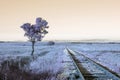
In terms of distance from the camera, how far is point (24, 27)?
45469mm

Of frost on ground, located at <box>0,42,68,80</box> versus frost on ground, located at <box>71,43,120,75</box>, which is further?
frost on ground, located at <box>71,43,120,75</box>

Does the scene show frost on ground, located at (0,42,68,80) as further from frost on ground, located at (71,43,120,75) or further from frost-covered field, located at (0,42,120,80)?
frost on ground, located at (71,43,120,75)

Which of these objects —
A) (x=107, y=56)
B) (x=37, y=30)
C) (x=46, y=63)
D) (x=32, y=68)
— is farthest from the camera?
(x=37, y=30)

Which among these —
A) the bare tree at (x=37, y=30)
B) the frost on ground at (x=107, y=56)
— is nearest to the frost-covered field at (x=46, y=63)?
the frost on ground at (x=107, y=56)

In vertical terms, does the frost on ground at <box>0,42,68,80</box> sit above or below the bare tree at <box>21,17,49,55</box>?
below

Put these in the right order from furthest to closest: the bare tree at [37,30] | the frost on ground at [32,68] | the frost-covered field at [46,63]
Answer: the bare tree at [37,30], the frost-covered field at [46,63], the frost on ground at [32,68]

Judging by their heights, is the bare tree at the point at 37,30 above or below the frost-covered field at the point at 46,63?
above

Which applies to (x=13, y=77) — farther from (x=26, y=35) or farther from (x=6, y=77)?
(x=26, y=35)

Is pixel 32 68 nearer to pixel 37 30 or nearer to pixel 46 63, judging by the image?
pixel 46 63

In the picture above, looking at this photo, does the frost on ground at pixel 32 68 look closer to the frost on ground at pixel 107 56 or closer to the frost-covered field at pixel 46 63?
the frost-covered field at pixel 46 63

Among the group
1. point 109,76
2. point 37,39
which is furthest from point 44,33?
point 109,76

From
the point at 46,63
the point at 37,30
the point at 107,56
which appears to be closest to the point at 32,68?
the point at 46,63

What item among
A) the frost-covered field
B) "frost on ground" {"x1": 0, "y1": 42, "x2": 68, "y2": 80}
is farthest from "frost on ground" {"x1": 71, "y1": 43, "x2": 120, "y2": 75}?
"frost on ground" {"x1": 0, "y1": 42, "x2": 68, "y2": 80}

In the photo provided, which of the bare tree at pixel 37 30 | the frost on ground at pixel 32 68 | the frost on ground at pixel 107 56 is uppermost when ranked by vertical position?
the bare tree at pixel 37 30
